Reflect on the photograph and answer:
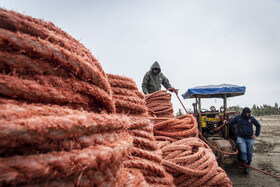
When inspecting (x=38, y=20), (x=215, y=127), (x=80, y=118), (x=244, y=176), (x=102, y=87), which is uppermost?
(x=38, y=20)

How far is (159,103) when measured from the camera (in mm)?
2188

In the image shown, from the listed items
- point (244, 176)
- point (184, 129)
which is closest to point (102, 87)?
point (184, 129)

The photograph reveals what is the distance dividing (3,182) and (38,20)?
0.49m

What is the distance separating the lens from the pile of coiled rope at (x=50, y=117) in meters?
0.38

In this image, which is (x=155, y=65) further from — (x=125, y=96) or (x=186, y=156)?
(x=125, y=96)

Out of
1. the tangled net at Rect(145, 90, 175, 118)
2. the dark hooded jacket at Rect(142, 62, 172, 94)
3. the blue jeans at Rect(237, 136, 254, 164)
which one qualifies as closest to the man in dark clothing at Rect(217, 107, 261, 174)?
the blue jeans at Rect(237, 136, 254, 164)

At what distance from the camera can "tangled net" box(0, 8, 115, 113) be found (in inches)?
18.6

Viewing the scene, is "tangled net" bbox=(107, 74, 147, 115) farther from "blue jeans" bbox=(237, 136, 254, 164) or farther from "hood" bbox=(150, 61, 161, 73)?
"blue jeans" bbox=(237, 136, 254, 164)

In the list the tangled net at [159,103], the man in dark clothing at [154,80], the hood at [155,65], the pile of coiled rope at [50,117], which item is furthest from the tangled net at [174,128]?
the hood at [155,65]

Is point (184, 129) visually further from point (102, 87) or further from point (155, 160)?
point (102, 87)

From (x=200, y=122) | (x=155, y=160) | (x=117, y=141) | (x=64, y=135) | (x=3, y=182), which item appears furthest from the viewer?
(x=200, y=122)

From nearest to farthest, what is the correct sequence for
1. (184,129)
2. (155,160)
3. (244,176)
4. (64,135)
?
(64,135) < (155,160) < (184,129) < (244,176)

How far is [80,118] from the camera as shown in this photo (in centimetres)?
48

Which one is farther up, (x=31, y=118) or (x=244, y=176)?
(x=31, y=118)
